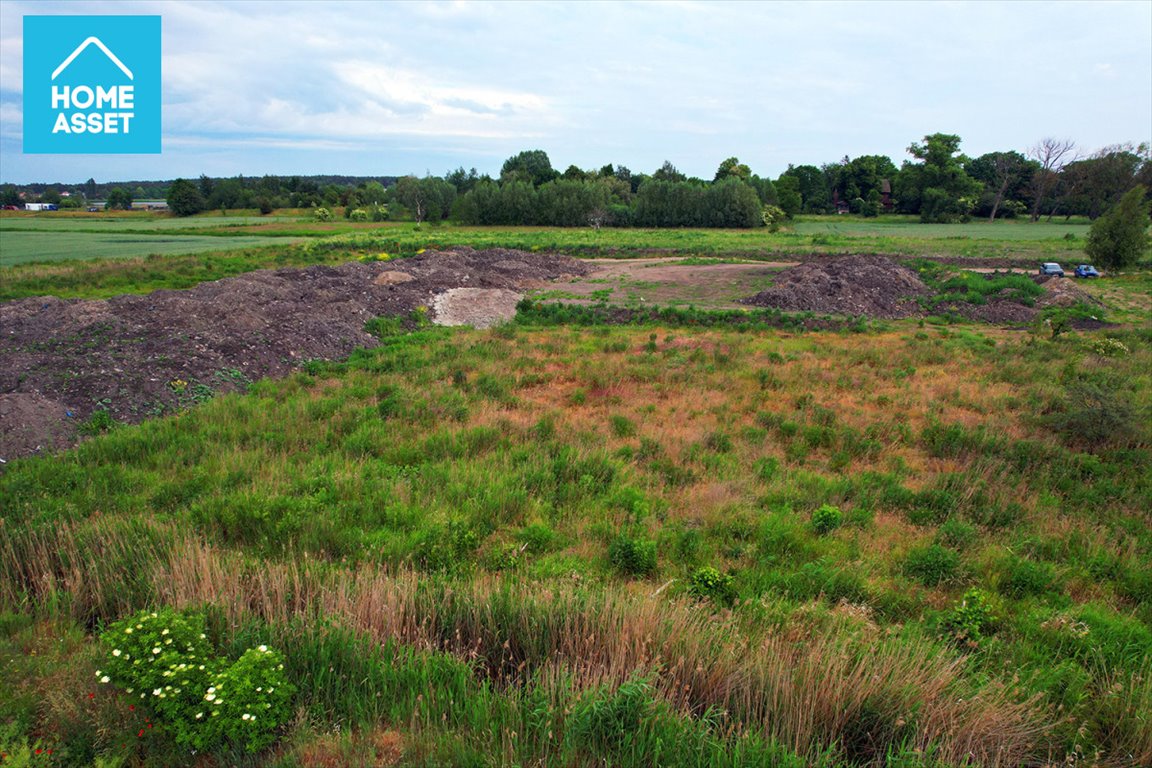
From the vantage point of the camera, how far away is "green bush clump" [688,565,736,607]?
A: 21.1 ft

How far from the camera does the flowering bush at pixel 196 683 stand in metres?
3.91

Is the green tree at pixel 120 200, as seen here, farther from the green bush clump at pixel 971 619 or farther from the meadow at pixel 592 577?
the green bush clump at pixel 971 619

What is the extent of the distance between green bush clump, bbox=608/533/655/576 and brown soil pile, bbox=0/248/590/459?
10445mm

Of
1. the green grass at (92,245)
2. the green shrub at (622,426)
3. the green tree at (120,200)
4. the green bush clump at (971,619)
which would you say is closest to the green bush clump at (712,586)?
the green bush clump at (971,619)

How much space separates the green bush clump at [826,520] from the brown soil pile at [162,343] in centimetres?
1289

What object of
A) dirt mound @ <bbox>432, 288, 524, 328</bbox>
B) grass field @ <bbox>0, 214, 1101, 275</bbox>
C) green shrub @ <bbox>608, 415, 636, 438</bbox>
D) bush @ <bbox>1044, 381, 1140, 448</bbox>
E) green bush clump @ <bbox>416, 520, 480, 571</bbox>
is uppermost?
grass field @ <bbox>0, 214, 1101, 275</bbox>

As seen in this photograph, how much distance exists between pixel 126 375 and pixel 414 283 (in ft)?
54.9

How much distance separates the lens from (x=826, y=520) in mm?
8180

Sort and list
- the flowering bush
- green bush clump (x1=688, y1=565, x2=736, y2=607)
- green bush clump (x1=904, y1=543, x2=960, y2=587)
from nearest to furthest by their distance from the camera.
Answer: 1. the flowering bush
2. green bush clump (x1=688, y1=565, x2=736, y2=607)
3. green bush clump (x1=904, y1=543, x2=960, y2=587)

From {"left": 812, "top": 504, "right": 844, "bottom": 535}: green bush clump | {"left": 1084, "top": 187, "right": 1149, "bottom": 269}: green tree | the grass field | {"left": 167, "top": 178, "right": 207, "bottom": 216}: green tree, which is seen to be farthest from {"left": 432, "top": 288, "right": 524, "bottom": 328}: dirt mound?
{"left": 167, "top": 178, "right": 207, "bottom": 216}: green tree

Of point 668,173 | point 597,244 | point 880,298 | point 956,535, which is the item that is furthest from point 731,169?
point 956,535

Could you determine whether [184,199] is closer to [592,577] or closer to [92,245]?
[92,245]

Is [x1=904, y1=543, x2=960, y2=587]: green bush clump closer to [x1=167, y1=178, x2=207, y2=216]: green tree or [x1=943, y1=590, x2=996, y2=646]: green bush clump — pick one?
[x1=943, y1=590, x2=996, y2=646]: green bush clump

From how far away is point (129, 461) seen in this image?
10000 mm
